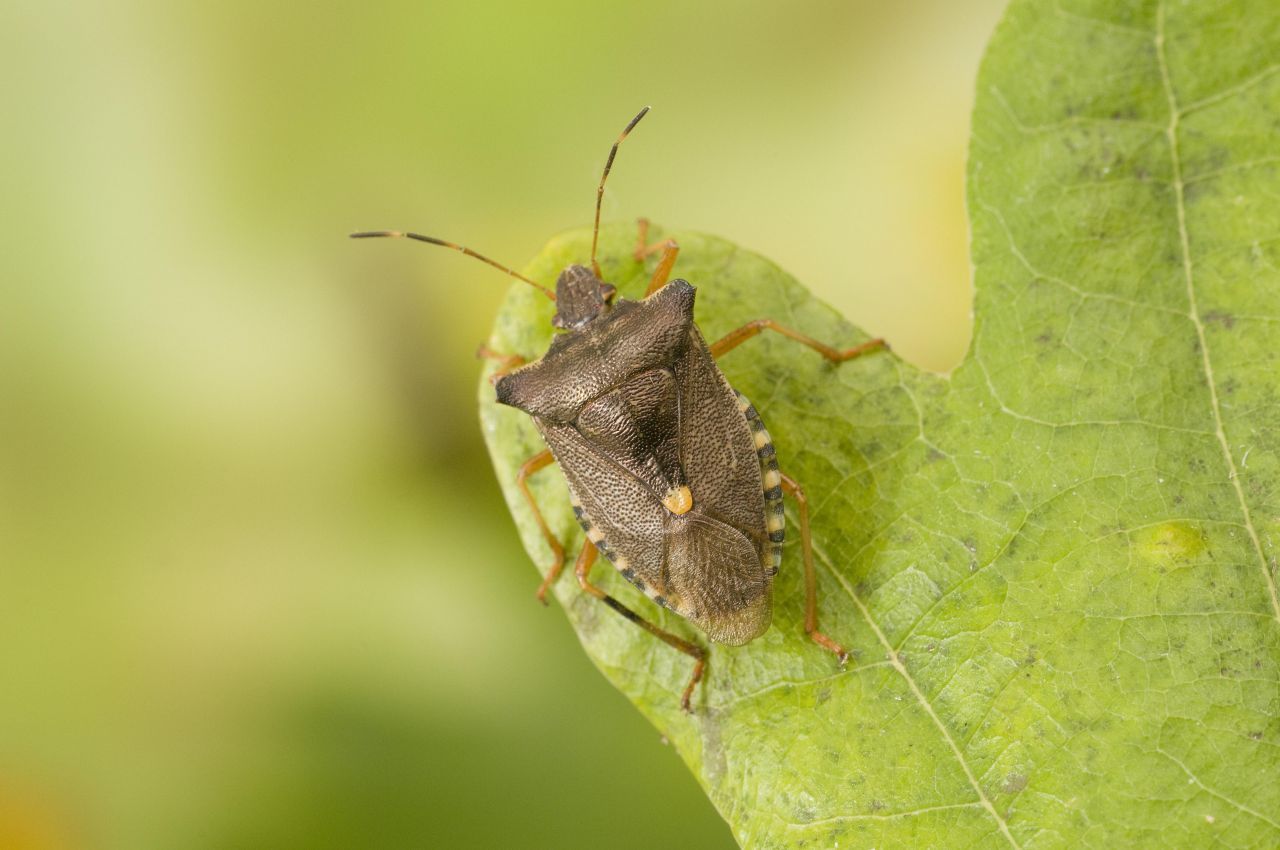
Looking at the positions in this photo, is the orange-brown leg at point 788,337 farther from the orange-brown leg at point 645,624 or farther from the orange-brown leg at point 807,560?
the orange-brown leg at point 645,624

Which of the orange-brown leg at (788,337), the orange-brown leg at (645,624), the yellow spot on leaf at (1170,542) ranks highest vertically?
the orange-brown leg at (788,337)

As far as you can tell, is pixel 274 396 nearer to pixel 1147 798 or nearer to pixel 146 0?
pixel 146 0

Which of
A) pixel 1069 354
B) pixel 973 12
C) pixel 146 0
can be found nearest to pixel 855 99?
pixel 973 12

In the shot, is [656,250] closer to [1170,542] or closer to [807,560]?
[807,560]

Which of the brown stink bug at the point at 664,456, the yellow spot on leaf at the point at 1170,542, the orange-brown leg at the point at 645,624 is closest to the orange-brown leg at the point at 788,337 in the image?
the brown stink bug at the point at 664,456

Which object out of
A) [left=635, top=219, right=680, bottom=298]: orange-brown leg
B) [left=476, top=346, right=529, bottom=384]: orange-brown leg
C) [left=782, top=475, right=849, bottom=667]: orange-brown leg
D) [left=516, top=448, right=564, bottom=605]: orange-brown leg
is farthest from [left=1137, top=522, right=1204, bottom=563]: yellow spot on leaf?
[left=476, top=346, right=529, bottom=384]: orange-brown leg

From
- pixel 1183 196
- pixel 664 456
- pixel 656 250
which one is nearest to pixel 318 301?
pixel 656 250
